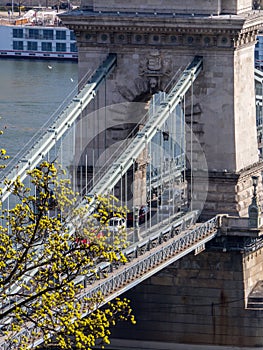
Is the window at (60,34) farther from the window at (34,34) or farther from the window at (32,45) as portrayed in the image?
Answer: the window at (32,45)

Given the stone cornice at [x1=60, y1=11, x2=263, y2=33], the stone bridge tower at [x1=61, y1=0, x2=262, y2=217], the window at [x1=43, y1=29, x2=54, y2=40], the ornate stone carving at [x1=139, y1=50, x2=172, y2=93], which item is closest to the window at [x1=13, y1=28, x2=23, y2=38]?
the window at [x1=43, y1=29, x2=54, y2=40]

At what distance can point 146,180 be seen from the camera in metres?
58.7

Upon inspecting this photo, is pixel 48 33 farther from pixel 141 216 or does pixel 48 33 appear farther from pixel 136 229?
pixel 136 229

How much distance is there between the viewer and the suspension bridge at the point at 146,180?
165ft

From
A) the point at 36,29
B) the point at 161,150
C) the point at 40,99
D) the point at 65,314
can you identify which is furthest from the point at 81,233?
the point at 36,29

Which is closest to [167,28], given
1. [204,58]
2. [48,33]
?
[204,58]

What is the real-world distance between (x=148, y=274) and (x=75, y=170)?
7.95 meters

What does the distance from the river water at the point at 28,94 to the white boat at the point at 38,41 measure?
56.1 inches

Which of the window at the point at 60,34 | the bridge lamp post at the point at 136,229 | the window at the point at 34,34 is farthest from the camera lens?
the window at the point at 34,34

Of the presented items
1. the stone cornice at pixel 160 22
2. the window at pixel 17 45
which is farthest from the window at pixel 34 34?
the stone cornice at pixel 160 22

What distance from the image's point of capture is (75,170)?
191 ft

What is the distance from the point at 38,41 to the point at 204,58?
3130 inches

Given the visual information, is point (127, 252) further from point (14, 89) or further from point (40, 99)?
point (14, 89)

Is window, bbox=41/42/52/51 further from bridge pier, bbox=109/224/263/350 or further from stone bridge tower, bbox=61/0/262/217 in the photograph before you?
bridge pier, bbox=109/224/263/350
